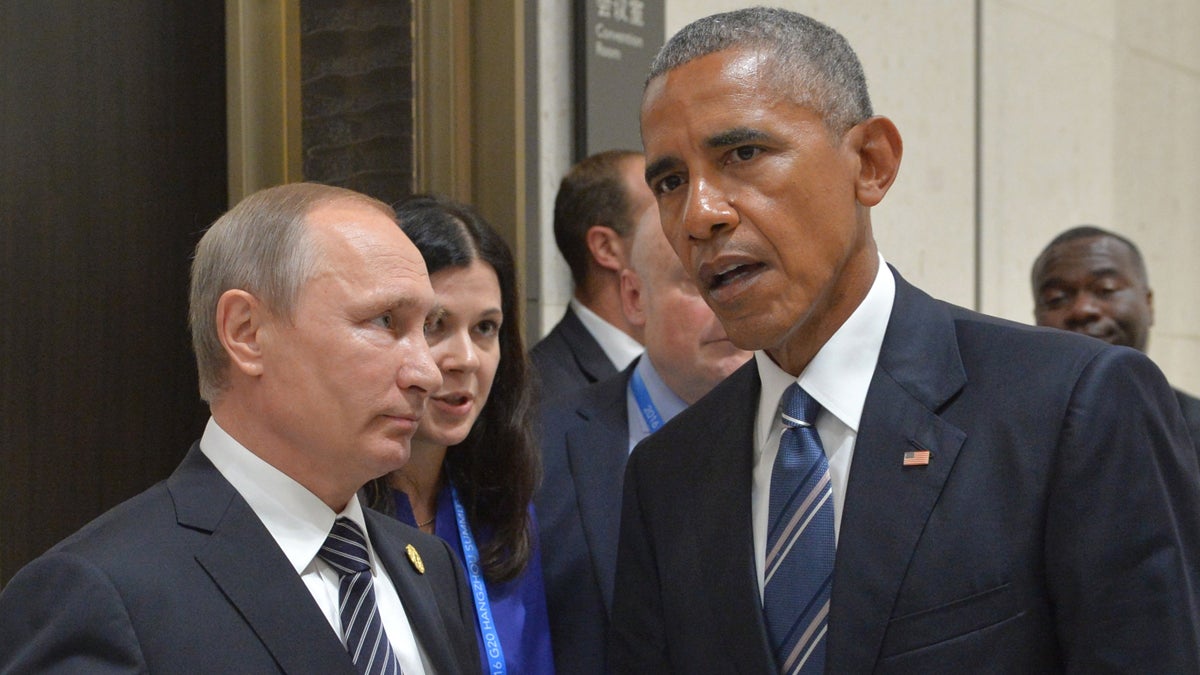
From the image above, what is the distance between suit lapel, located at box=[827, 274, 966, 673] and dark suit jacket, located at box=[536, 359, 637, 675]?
965mm

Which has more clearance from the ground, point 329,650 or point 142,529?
point 142,529

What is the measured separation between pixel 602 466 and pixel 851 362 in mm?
1076

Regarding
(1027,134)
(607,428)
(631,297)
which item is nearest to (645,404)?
(607,428)

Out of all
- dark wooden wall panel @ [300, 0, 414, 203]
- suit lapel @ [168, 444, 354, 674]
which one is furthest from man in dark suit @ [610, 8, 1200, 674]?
dark wooden wall panel @ [300, 0, 414, 203]

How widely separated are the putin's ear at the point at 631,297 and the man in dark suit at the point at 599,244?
0.21 metres

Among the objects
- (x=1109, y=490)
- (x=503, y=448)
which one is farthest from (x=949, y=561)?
(x=503, y=448)

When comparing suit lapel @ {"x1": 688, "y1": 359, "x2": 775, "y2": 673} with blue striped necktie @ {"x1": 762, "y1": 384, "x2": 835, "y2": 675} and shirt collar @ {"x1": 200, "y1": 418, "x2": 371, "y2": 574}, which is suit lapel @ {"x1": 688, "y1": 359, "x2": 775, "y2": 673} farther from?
shirt collar @ {"x1": 200, "y1": 418, "x2": 371, "y2": 574}

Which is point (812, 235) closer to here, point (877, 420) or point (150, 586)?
point (877, 420)

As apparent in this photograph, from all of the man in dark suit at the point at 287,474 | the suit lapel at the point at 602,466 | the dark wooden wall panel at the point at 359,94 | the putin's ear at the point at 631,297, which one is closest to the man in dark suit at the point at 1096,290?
the putin's ear at the point at 631,297

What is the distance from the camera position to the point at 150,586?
5.86 ft

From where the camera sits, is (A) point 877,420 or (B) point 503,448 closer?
(A) point 877,420

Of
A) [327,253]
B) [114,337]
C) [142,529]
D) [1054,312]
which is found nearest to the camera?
[142,529]

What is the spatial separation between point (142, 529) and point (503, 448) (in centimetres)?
113

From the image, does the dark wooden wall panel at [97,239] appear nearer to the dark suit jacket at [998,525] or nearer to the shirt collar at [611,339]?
the shirt collar at [611,339]
